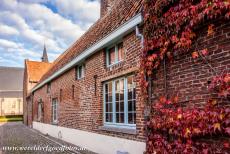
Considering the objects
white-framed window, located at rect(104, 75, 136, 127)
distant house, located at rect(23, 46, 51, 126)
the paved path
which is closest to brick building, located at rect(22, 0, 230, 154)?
white-framed window, located at rect(104, 75, 136, 127)

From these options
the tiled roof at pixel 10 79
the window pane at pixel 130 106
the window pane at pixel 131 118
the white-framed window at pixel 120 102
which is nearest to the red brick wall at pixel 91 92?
the white-framed window at pixel 120 102

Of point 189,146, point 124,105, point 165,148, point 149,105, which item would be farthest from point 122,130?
point 189,146

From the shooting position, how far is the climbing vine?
14.5 ft

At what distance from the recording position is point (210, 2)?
4.60 m

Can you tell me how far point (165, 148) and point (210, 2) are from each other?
9.56ft

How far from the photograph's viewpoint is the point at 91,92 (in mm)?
10172

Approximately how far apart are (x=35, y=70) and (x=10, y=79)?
3482 cm

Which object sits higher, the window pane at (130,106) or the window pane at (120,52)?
the window pane at (120,52)

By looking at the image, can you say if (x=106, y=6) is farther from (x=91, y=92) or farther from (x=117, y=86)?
(x=117, y=86)

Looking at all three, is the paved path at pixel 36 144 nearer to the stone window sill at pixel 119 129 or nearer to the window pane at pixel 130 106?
the stone window sill at pixel 119 129

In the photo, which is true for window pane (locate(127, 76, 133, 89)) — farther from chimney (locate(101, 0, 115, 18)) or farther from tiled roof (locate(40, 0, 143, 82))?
chimney (locate(101, 0, 115, 18))

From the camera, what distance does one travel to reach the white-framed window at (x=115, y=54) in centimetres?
828

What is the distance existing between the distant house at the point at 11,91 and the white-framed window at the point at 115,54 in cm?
5789

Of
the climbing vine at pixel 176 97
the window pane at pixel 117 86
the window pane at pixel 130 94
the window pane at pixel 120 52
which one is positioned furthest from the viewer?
the window pane at pixel 117 86
